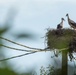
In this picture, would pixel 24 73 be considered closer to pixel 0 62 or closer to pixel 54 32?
pixel 0 62

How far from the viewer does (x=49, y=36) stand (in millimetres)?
5812

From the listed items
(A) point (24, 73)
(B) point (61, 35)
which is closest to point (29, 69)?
(A) point (24, 73)

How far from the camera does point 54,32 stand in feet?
18.2

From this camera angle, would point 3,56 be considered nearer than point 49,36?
Yes

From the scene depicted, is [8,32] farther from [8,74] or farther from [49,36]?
[49,36]

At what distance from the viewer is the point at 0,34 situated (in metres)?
0.55

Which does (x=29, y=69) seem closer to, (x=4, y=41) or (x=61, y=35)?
(x=4, y=41)

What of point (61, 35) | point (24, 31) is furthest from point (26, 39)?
point (61, 35)

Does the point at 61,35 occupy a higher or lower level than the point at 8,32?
higher

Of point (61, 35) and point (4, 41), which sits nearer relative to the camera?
point (4, 41)

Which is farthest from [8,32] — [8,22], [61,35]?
[61,35]

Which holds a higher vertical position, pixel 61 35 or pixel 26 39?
pixel 61 35

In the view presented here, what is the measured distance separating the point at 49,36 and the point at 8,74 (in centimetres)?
531

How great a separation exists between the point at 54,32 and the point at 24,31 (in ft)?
16.5
